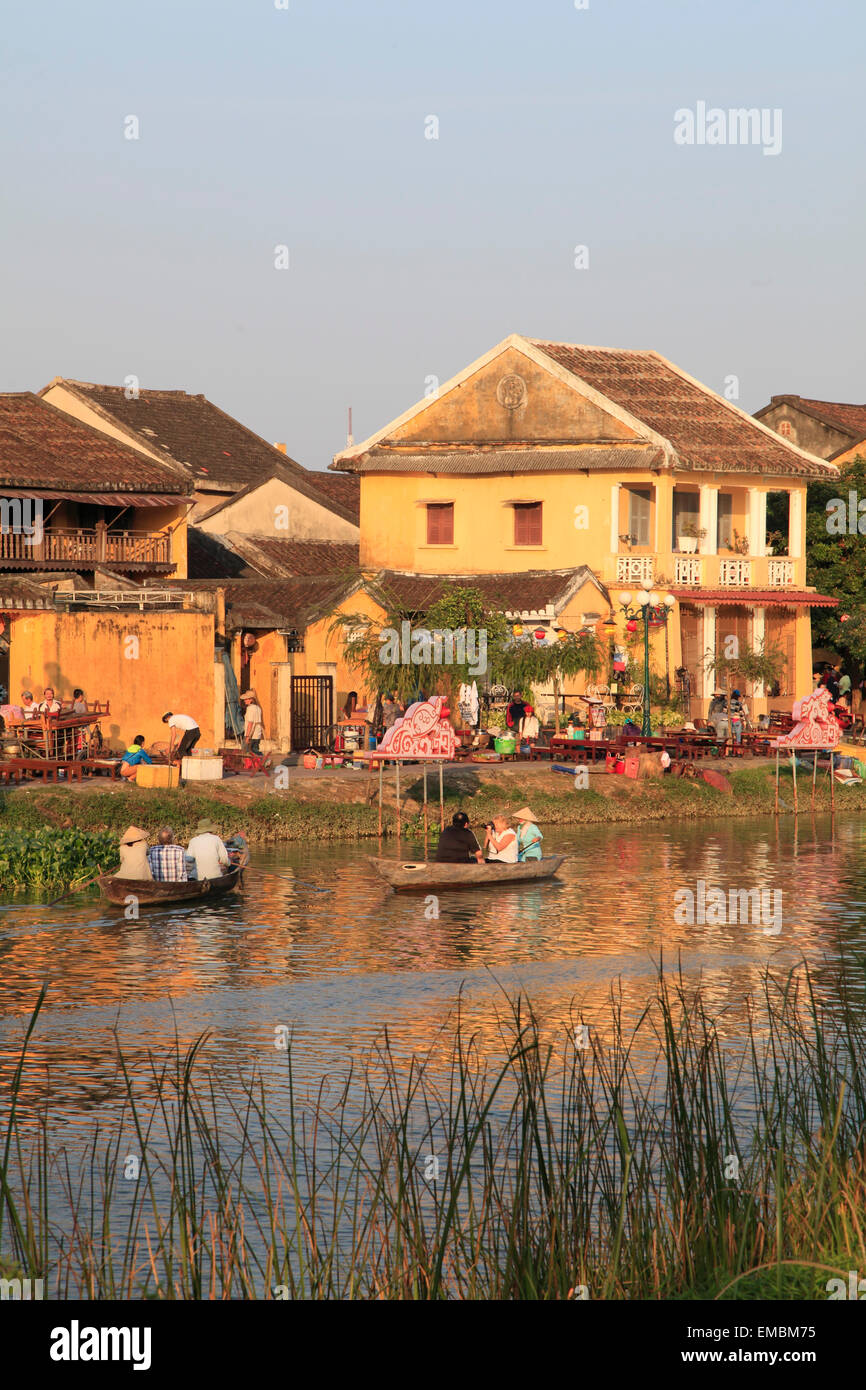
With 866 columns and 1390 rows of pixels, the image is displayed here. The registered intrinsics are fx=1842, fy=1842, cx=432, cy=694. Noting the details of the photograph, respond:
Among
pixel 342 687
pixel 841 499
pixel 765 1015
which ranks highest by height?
pixel 841 499

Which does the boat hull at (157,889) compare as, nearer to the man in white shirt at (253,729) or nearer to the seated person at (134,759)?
the seated person at (134,759)

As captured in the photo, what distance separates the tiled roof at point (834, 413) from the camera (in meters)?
56.2

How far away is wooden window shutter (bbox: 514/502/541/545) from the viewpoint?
44906mm

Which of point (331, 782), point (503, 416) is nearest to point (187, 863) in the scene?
point (331, 782)

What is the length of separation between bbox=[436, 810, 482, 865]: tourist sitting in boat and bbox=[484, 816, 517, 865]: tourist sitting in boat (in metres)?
0.29

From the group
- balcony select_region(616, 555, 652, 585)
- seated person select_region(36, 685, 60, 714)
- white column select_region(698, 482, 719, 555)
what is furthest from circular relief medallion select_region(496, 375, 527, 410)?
seated person select_region(36, 685, 60, 714)

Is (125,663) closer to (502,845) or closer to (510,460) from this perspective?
(502,845)

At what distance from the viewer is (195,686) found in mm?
33562

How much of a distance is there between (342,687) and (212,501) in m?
12.5

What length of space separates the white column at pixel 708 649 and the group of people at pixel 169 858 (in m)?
23.0

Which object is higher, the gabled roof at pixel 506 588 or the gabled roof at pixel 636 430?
the gabled roof at pixel 636 430

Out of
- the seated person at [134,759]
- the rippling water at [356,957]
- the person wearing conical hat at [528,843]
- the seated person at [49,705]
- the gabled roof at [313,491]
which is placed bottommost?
the rippling water at [356,957]

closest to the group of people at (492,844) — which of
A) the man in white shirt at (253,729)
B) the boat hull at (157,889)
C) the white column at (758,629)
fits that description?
the boat hull at (157,889)
